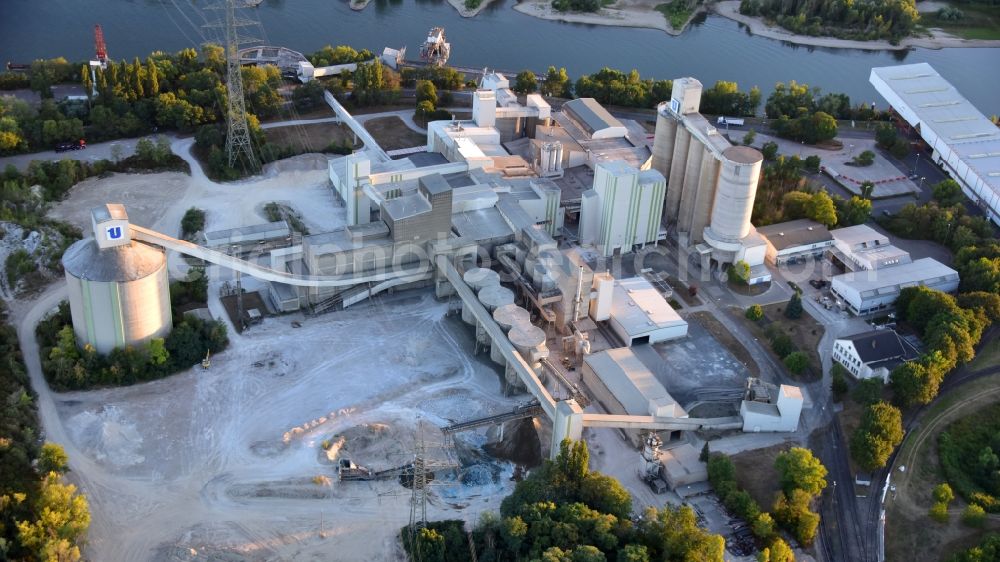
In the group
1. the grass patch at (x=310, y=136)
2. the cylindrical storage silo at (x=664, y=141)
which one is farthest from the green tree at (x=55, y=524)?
the cylindrical storage silo at (x=664, y=141)

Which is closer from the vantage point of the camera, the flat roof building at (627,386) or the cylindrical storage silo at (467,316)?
the flat roof building at (627,386)

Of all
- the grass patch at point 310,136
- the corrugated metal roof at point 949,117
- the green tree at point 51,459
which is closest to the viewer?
the green tree at point 51,459

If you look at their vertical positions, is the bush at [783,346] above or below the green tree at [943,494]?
above

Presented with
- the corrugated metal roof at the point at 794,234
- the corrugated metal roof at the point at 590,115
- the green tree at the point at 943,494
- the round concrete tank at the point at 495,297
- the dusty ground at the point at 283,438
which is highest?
the corrugated metal roof at the point at 590,115

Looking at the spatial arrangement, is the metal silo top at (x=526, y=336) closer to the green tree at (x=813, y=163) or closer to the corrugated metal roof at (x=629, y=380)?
the corrugated metal roof at (x=629, y=380)

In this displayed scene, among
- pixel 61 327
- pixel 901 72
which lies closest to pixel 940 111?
pixel 901 72

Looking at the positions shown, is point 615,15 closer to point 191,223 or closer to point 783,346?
point 191,223
